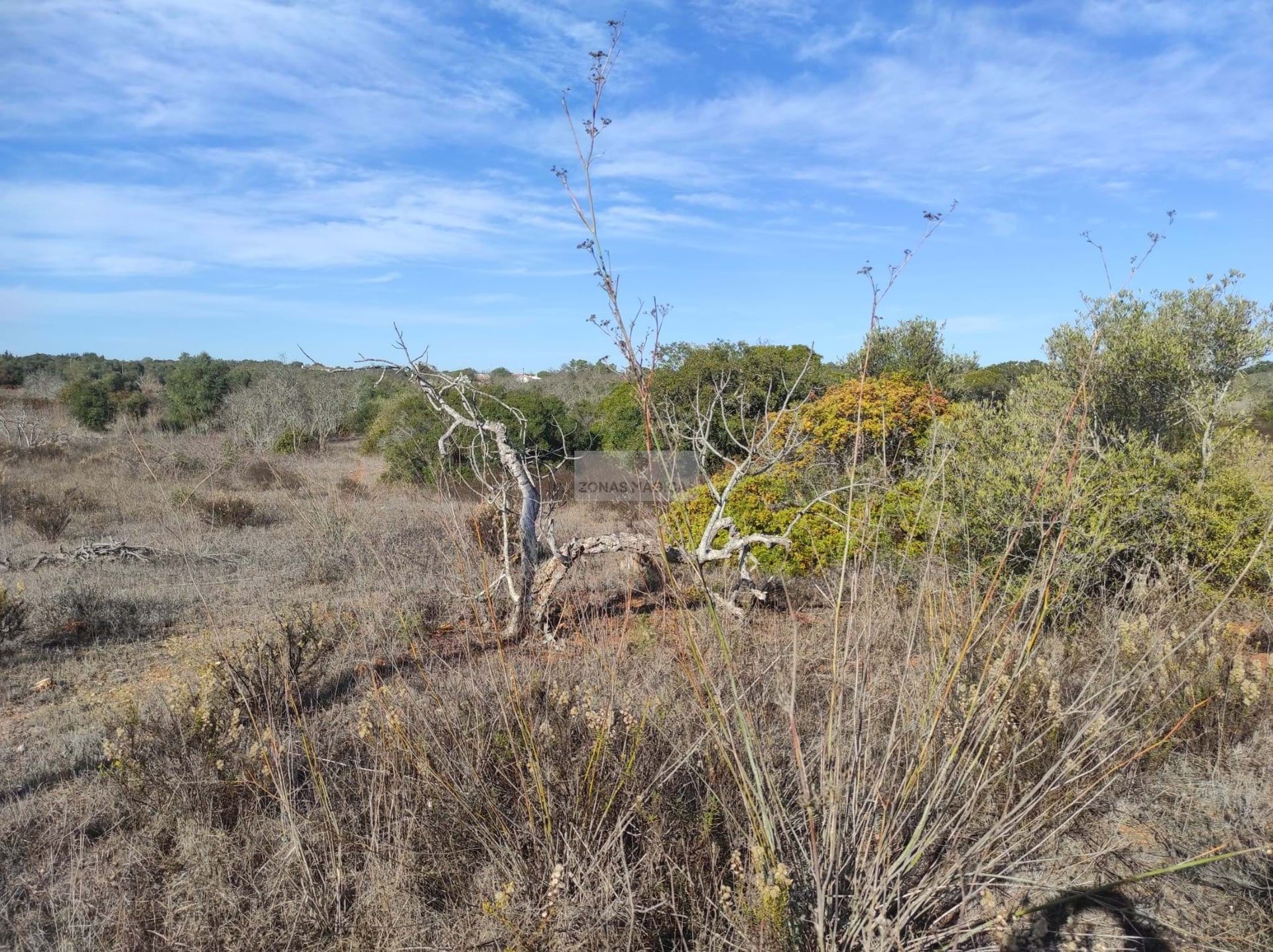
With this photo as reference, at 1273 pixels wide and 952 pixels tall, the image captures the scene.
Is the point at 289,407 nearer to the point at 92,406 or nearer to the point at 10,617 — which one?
the point at 92,406

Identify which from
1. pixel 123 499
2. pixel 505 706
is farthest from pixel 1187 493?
pixel 123 499

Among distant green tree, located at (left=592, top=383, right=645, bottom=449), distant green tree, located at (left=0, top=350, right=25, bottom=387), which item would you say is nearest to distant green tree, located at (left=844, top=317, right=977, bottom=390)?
distant green tree, located at (left=592, top=383, right=645, bottom=449)

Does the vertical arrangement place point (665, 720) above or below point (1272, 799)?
above

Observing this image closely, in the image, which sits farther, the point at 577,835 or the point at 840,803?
the point at 577,835

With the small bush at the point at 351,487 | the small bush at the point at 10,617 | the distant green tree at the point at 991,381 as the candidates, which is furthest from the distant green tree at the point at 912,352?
the small bush at the point at 10,617

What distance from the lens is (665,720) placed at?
101 inches

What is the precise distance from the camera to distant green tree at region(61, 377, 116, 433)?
2055cm

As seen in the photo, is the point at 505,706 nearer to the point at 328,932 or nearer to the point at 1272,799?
the point at 328,932

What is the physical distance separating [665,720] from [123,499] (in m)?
12.0

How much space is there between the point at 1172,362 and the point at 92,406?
2431cm

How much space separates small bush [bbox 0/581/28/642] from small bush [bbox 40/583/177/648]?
0.24 m

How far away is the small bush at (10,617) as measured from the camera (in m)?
5.66

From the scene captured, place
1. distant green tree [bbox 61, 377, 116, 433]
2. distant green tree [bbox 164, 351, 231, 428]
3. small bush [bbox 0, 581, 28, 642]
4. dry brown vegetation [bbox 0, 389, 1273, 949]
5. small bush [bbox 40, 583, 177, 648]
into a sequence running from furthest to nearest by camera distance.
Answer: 1. distant green tree [bbox 164, 351, 231, 428]
2. distant green tree [bbox 61, 377, 116, 433]
3. small bush [bbox 40, 583, 177, 648]
4. small bush [bbox 0, 581, 28, 642]
5. dry brown vegetation [bbox 0, 389, 1273, 949]

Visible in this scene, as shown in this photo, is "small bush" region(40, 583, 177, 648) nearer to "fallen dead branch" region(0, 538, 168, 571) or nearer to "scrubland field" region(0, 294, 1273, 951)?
"scrubland field" region(0, 294, 1273, 951)
